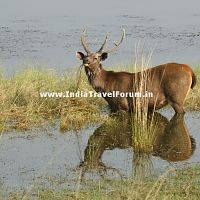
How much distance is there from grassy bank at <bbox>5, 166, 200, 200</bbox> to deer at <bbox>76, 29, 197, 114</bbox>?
3.27 metres

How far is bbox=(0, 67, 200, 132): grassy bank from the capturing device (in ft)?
32.3

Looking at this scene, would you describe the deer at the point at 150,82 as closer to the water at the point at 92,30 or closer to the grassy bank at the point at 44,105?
the grassy bank at the point at 44,105

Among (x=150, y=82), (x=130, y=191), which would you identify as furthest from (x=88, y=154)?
(x=150, y=82)

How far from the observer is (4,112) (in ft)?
32.3

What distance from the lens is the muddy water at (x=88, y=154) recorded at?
747 cm

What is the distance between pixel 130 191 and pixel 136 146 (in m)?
2.12

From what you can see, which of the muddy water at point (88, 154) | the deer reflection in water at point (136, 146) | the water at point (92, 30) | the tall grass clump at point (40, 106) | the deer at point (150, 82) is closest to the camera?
the muddy water at point (88, 154)

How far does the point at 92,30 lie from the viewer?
61.4ft

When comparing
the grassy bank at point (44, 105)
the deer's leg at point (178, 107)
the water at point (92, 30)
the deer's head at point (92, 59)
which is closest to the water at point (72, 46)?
the water at point (92, 30)

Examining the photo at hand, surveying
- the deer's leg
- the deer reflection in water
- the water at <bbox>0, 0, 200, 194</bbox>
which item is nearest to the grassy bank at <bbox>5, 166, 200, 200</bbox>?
the water at <bbox>0, 0, 200, 194</bbox>

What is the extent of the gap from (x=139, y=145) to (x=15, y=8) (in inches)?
583

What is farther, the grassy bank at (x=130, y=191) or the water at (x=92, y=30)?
the water at (x=92, y=30)

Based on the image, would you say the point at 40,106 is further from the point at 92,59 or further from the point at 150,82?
the point at 150,82

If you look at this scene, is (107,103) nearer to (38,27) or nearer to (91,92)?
(91,92)
